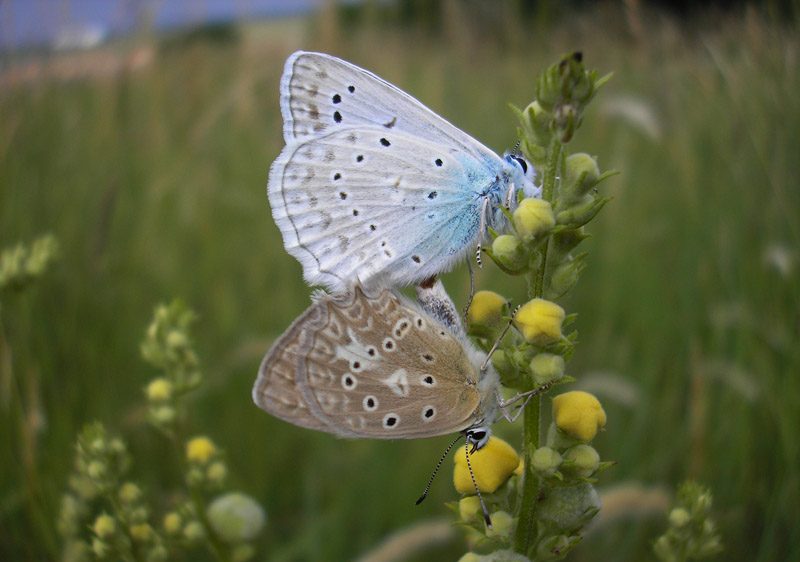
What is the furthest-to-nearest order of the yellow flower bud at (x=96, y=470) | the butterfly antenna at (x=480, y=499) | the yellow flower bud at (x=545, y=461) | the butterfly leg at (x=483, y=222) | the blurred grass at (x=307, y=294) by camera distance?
the blurred grass at (x=307, y=294), the butterfly leg at (x=483, y=222), the yellow flower bud at (x=96, y=470), the butterfly antenna at (x=480, y=499), the yellow flower bud at (x=545, y=461)

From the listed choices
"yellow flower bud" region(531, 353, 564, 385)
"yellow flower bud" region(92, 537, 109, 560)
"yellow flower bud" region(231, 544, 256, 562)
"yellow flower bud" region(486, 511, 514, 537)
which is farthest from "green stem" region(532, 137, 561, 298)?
"yellow flower bud" region(92, 537, 109, 560)

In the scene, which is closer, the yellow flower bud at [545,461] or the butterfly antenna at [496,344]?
the yellow flower bud at [545,461]

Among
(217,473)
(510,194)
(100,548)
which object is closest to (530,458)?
(510,194)

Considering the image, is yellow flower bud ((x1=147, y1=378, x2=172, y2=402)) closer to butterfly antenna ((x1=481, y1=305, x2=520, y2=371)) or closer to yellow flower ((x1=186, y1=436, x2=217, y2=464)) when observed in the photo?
yellow flower ((x1=186, y1=436, x2=217, y2=464))

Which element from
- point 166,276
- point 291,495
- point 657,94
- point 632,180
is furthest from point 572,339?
point 657,94

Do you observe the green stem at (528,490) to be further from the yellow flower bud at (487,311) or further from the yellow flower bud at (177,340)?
the yellow flower bud at (177,340)

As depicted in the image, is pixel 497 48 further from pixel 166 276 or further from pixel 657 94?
pixel 166 276

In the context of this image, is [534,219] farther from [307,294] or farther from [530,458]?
[307,294]

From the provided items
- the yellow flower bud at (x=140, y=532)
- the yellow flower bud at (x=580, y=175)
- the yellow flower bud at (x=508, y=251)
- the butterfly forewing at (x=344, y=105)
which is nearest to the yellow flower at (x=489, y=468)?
the yellow flower bud at (x=508, y=251)
